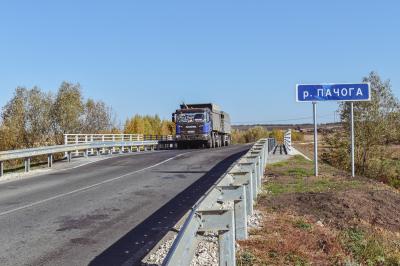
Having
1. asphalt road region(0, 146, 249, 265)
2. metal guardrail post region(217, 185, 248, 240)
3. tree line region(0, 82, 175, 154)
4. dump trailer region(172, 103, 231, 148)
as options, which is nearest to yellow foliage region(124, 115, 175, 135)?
tree line region(0, 82, 175, 154)

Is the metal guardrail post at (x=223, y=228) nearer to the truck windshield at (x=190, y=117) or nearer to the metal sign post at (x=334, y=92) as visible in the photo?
the metal sign post at (x=334, y=92)

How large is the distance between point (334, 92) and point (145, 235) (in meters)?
10.9

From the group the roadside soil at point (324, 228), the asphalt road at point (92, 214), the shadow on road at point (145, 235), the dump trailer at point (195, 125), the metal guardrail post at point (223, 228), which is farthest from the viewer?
the dump trailer at point (195, 125)

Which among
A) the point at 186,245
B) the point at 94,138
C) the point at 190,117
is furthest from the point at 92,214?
the point at 190,117

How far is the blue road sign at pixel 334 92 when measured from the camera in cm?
1723

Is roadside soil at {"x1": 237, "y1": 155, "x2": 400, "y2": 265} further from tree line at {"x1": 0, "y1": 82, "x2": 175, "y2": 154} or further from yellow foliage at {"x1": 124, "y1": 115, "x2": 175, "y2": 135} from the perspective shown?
yellow foliage at {"x1": 124, "y1": 115, "x2": 175, "y2": 135}

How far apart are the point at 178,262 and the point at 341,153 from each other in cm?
2714

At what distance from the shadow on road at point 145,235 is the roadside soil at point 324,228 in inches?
59.4

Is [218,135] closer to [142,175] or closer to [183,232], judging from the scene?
[142,175]

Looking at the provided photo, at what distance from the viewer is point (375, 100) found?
28.3 metres

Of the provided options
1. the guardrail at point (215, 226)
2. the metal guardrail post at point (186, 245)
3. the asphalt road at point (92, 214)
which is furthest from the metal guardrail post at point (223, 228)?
the asphalt road at point (92, 214)

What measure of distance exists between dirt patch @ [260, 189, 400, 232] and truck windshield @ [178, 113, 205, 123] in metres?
29.4

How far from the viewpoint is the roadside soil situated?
680cm

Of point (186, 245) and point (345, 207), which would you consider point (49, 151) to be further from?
point (186, 245)
